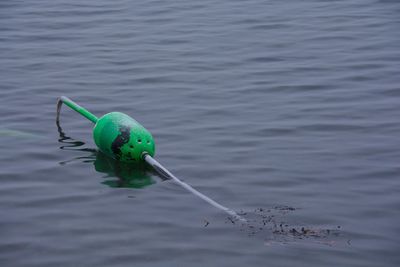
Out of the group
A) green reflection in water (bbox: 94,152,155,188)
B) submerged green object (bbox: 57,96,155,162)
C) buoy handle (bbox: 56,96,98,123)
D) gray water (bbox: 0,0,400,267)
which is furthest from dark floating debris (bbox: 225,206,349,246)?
buoy handle (bbox: 56,96,98,123)

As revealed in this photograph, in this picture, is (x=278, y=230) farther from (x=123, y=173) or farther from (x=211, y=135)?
(x=211, y=135)

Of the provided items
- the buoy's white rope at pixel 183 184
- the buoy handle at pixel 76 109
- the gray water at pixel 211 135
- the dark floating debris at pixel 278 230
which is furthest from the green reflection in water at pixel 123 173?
the dark floating debris at pixel 278 230

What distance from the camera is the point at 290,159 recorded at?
816 centimetres

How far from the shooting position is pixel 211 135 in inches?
352

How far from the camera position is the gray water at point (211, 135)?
21.0 feet

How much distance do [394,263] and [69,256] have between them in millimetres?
2194

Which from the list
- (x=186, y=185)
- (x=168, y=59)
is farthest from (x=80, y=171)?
(x=168, y=59)

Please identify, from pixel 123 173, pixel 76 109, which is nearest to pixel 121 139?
pixel 123 173

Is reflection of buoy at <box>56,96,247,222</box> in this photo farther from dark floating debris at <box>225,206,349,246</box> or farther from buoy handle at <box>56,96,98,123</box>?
dark floating debris at <box>225,206,349,246</box>

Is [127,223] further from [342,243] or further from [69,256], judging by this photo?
[342,243]

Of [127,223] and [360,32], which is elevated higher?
[360,32]

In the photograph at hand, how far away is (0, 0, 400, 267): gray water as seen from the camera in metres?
6.39

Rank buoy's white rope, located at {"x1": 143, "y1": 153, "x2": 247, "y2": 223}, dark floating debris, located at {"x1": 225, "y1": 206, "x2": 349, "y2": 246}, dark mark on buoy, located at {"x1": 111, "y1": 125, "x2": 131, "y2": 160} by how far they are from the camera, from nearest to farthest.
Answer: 1. dark floating debris, located at {"x1": 225, "y1": 206, "x2": 349, "y2": 246}
2. buoy's white rope, located at {"x1": 143, "y1": 153, "x2": 247, "y2": 223}
3. dark mark on buoy, located at {"x1": 111, "y1": 125, "x2": 131, "y2": 160}

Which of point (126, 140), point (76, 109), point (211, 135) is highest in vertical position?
point (76, 109)
